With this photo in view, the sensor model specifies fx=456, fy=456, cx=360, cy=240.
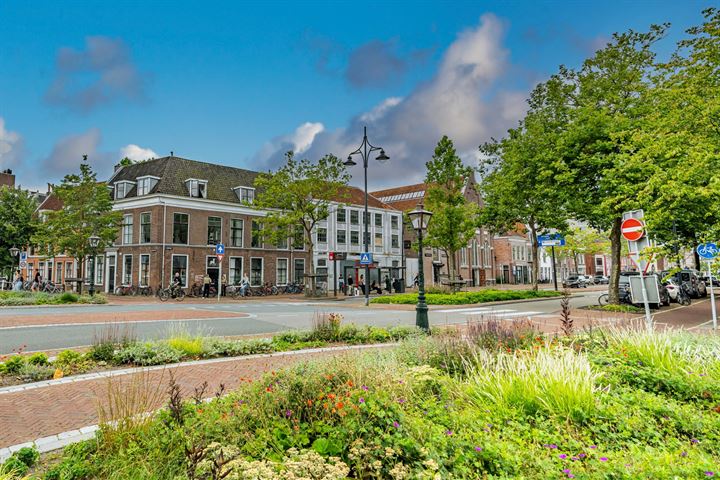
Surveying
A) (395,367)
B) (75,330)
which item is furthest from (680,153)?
(75,330)

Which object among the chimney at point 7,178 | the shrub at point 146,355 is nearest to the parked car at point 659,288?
the shrub at point 146,355

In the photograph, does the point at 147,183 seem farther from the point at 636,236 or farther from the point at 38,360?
A: the point at 636,236

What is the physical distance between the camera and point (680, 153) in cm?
1492

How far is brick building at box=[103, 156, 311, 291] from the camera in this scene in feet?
125

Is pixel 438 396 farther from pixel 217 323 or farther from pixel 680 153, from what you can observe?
pixel 680 153

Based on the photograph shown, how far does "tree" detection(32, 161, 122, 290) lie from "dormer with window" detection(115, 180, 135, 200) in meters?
8.63

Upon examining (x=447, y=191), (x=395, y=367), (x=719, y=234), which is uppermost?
(x=447, y=191)

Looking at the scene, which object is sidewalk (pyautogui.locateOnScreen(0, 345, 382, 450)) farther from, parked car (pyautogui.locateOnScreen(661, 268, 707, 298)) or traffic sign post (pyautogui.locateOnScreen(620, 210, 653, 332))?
parked car (pyautogui.locateOnScreen(661, 268, 707, 298))

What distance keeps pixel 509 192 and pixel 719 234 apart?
12030 mm

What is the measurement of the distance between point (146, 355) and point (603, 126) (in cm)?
2058

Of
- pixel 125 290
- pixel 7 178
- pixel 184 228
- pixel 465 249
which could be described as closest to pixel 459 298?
pixel 184 228

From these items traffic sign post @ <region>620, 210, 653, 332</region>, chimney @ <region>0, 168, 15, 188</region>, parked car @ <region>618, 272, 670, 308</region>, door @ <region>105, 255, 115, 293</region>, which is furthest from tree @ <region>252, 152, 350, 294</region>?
chimney @ <region>0, 168, 15, 188</region>

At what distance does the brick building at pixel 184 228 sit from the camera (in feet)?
125

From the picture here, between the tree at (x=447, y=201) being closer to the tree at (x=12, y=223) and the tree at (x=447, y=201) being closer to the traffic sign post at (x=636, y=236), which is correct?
the traffic sign post at (x=636, y=236)
